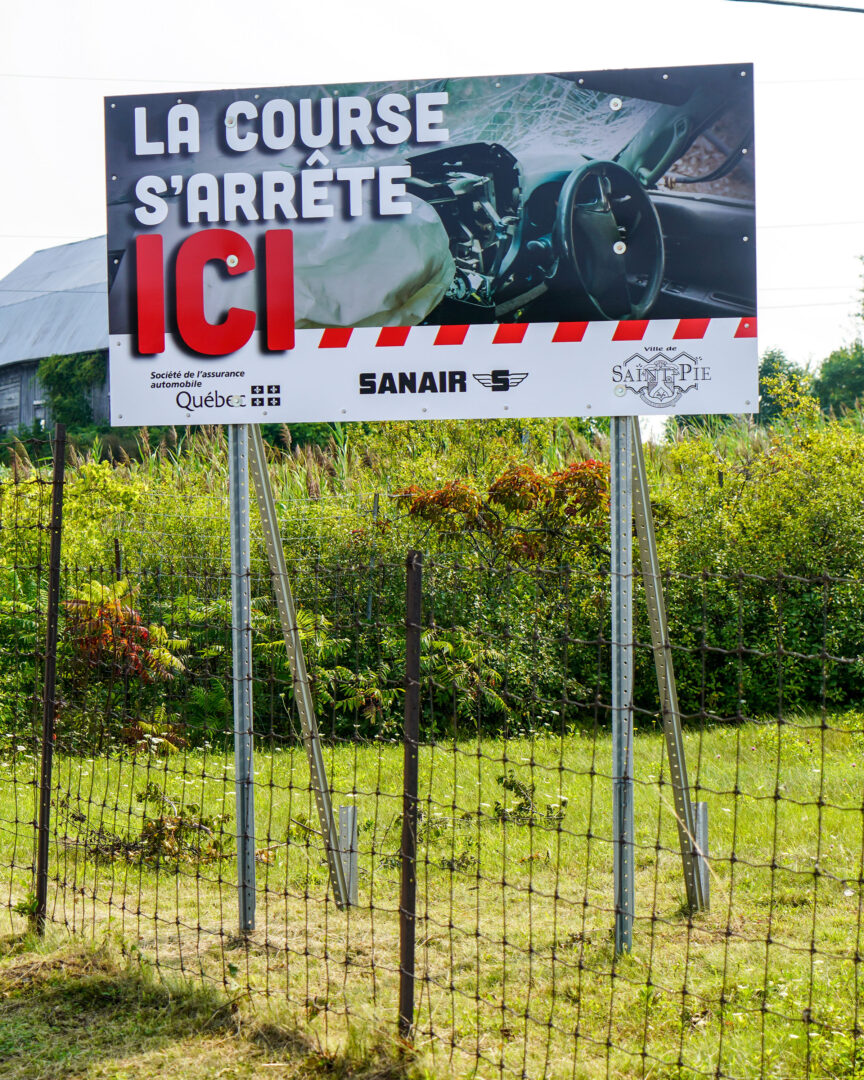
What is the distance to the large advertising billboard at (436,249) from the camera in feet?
13.6

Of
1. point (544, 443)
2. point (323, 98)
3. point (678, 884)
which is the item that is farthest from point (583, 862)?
point (544, 443)

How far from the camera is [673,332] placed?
4160 millimetres

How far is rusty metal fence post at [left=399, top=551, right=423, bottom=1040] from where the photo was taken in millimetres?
3244

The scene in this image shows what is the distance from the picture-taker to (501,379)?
14.0ft

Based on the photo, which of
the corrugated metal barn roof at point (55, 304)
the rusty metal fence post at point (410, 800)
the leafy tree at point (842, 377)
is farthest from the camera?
the leafy tree at point (842, 377)

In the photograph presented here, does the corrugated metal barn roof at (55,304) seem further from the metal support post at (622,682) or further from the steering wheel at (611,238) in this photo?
the metal support post at (622,682)

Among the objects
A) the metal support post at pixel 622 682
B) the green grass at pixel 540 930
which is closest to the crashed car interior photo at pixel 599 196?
the metal support post at pixel 622 682

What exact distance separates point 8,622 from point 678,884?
244 inches

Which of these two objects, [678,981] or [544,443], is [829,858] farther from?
[544,443]

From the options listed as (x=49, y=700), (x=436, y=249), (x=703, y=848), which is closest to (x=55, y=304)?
(x=49, y=700)

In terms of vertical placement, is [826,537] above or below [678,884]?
above

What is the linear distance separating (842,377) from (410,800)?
1332 inches

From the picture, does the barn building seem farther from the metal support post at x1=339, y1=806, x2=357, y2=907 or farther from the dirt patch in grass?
the dirt patch in grass

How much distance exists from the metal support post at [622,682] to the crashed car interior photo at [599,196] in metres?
0.58
